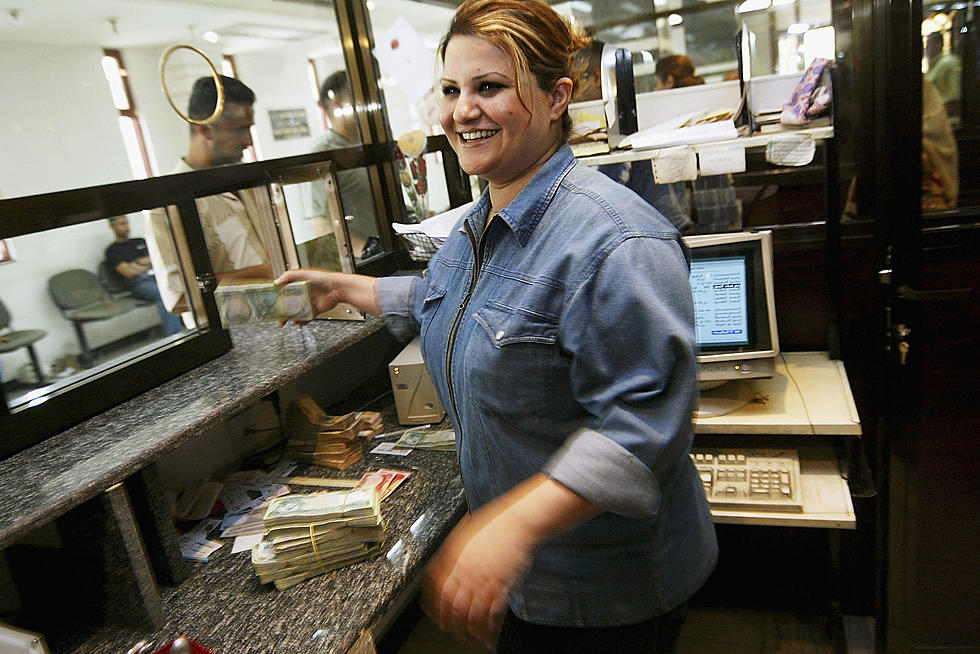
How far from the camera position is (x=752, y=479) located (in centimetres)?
175

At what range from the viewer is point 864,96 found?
1996mm

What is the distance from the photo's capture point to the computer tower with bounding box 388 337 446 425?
204 centimetres

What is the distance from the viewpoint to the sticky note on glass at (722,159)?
1.79 meters

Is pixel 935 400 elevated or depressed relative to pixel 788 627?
elevated

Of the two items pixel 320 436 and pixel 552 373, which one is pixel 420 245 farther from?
pixel 552 373

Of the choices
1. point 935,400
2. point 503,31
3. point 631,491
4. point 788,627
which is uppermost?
point 503,31

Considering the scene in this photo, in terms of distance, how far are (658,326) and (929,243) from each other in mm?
1375

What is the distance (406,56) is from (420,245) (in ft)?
2.05

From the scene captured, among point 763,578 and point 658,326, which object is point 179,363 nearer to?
point 658,326

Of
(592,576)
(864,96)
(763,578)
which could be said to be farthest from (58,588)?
(864,96)

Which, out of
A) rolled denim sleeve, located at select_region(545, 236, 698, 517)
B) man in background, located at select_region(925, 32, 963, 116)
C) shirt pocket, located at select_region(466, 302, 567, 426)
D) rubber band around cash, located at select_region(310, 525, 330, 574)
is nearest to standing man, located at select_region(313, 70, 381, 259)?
rubber band around cash, located at select_region(310, 525, 330, 574)

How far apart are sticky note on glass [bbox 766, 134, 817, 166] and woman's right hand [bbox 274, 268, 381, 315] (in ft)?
3.34

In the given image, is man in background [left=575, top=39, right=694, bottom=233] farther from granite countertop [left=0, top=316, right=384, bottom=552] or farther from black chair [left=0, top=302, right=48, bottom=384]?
black chair [left=0, top=302, right=48, bottom=384]

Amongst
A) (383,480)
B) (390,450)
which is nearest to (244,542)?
(383,480)
